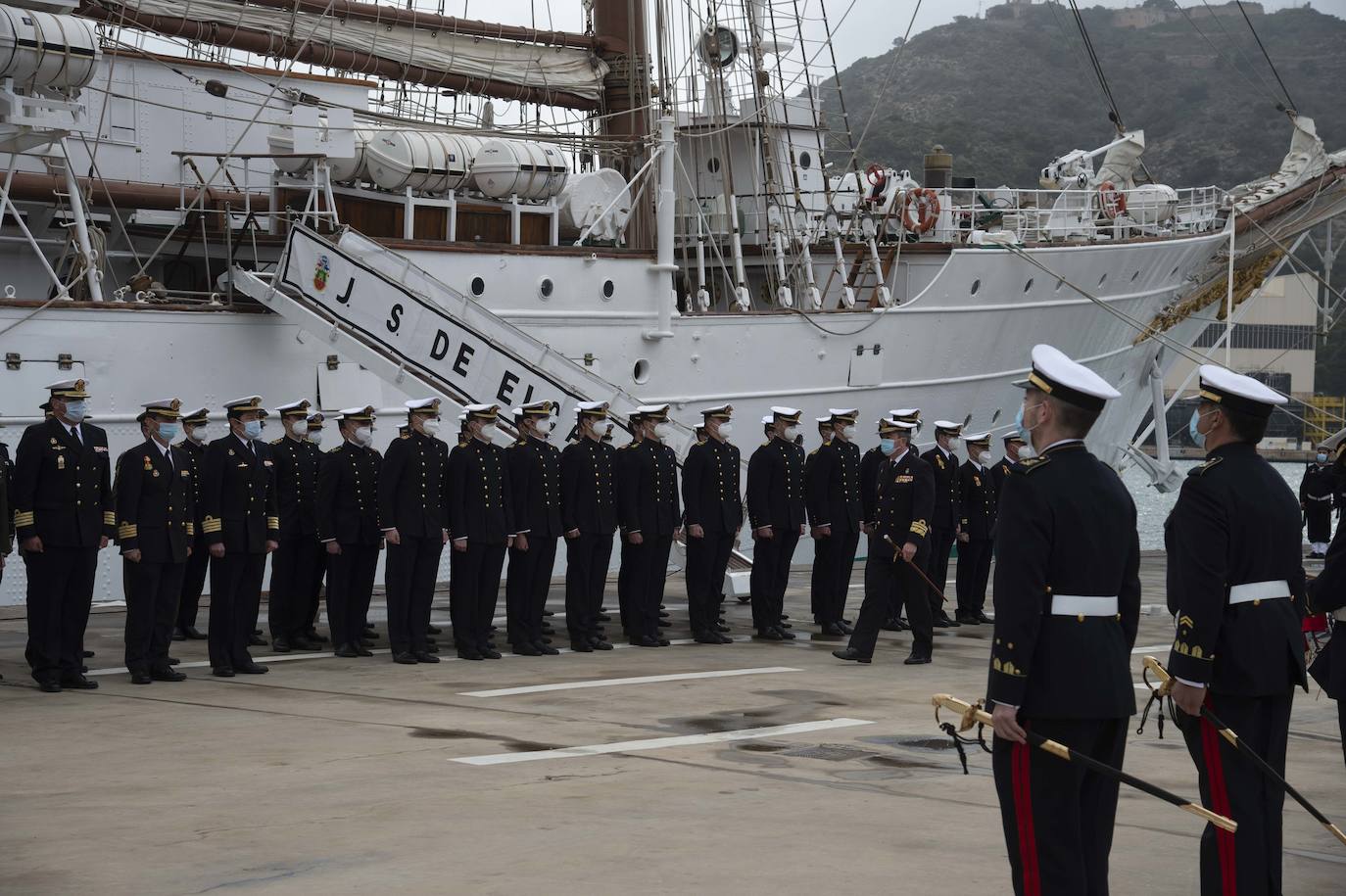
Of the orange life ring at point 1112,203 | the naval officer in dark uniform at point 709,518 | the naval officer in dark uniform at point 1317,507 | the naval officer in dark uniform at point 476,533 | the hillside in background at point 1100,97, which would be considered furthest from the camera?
the hillside in background at point 1100,97

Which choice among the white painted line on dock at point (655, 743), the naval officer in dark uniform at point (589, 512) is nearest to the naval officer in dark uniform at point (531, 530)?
the naval officer in dark uniform at point (589, 512)

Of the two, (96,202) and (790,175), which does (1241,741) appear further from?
(790,175)

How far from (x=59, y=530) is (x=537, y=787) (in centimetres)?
430

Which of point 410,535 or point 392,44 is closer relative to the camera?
point 410,535

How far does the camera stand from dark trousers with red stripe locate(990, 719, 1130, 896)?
4.35 meters

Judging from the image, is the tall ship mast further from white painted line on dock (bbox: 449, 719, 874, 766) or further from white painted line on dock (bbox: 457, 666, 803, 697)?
white painted line on dock (bbox: 449, 719, 874, 766)

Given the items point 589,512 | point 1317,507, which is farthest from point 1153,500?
point 589,512

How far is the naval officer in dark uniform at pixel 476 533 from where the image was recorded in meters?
10.9

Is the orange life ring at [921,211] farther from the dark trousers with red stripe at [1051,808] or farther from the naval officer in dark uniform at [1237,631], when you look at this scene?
the dark trousers with red stripe at [1051,808]

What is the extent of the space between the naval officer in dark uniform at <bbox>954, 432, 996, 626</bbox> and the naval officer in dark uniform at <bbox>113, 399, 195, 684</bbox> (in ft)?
22.4

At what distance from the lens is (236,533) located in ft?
33.4

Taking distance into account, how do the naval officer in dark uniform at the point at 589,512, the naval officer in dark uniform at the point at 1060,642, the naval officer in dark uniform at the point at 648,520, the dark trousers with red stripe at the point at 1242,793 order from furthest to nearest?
the naval officer in dark uniform at the point at 648,520 → the naval officer in dark uniform at the point at 589,512 → the dark trousers with red stripe at the point at 1242,793 → the naval officer in dark uniform at the point at 1060,642

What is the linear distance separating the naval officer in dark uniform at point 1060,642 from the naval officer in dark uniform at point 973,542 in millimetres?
9293

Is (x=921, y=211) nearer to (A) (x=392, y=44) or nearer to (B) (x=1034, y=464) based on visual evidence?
(A) (x=392, y=44)
